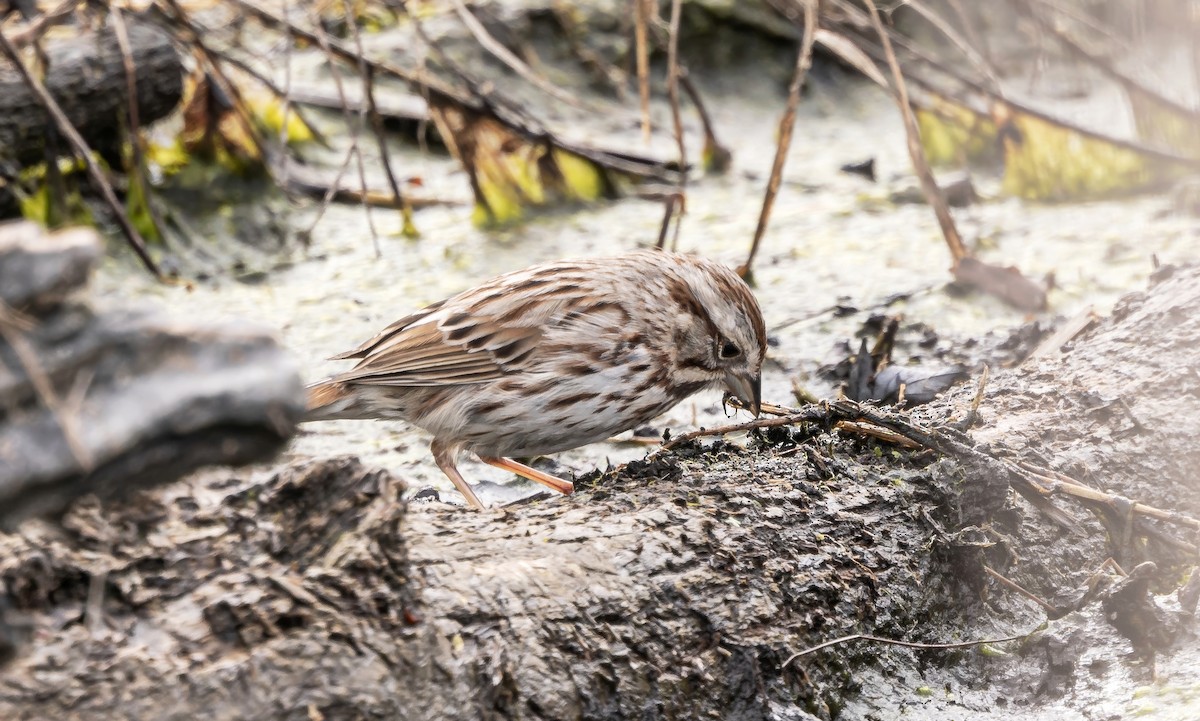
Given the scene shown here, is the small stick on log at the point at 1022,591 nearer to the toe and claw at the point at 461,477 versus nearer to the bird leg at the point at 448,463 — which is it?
the toe and claw at the point at 461,477

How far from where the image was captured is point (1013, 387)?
12.4 feet

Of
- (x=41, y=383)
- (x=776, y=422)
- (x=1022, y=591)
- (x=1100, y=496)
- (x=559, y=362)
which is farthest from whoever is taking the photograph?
(x=559, y=362)

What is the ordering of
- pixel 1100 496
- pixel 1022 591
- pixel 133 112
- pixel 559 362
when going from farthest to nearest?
pixel 133 112
pixel 559 362
pixel 1100 496
pixel 1022 591

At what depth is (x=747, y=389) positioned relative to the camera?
3.93 meters

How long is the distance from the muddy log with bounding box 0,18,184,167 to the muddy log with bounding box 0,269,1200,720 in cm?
354

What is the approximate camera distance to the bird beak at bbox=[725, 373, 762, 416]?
388 cm

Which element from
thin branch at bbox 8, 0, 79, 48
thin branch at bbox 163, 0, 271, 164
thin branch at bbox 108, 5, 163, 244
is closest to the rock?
thin branch at bbox 8, 0, 79, 48

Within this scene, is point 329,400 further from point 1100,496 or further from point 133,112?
point 133,112

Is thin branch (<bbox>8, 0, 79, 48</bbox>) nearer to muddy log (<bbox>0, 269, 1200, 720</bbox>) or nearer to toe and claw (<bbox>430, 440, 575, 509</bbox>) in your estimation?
toe and claw (<bbox>430, 440, 575, 509</bbox>)

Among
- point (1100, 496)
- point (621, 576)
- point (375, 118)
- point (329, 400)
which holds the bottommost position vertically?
point (329, 400)

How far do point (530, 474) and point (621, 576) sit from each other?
143cm

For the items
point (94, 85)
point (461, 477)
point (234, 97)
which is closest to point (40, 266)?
point (461, 477)

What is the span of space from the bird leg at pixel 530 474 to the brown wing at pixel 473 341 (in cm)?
33

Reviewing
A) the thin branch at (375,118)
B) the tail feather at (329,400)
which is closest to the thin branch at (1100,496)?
the tail feather at (329,400)
